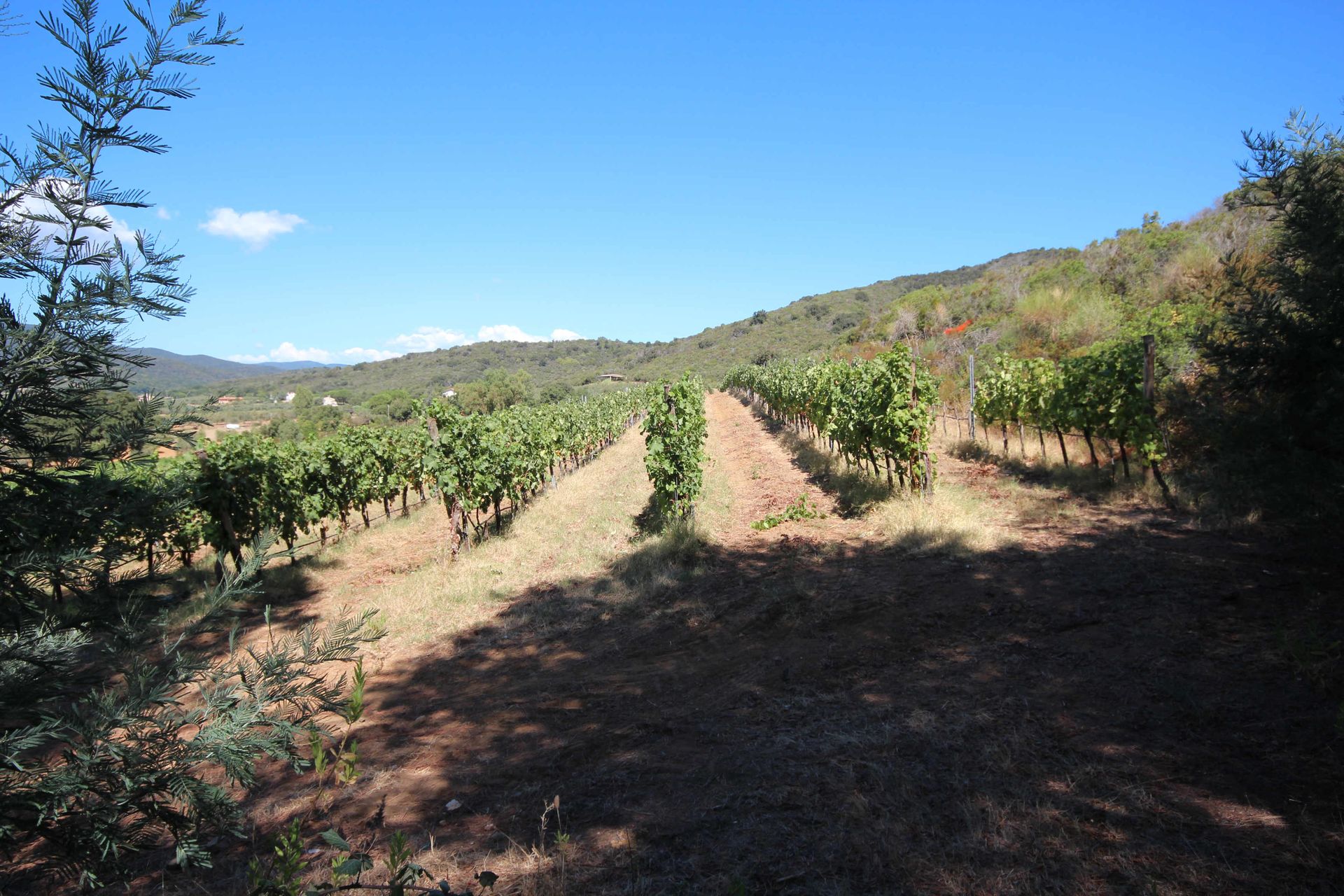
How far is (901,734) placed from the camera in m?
4.04

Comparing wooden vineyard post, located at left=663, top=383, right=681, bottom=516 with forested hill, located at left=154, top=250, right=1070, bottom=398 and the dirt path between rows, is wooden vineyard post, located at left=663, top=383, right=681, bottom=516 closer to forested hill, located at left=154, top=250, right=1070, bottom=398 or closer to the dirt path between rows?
the dirt path between rows

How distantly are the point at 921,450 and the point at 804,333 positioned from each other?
71.4m

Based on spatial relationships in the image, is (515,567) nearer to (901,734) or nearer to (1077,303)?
(901,734)

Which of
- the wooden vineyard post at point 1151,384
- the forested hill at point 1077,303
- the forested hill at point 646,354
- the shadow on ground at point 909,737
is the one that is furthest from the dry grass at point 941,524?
the forested hill at point 646,354

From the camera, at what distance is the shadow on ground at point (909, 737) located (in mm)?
2939

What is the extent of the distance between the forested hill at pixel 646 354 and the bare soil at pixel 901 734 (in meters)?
57.9

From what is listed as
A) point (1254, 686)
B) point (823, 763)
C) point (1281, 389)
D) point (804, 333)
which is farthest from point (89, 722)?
point (804, 333)

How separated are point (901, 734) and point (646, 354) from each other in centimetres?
11014

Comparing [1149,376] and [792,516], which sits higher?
[1149,376]

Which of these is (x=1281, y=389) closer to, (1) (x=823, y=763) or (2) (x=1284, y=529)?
(2) (x=1284, y=529)

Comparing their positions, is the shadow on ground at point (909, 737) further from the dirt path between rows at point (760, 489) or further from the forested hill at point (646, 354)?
the forested hill at point (646, 354)

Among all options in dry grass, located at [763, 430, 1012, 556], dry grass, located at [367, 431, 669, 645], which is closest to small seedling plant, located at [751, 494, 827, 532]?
dry grass, located at [763, 430, 1012, 556]

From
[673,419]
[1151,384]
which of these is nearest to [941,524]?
[1151,384]

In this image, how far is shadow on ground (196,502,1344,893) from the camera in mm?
2939
